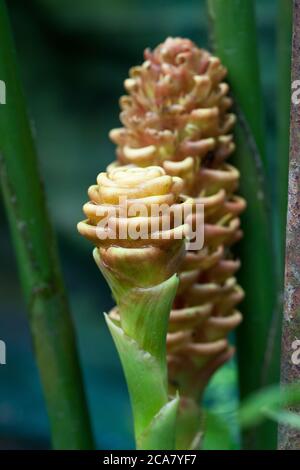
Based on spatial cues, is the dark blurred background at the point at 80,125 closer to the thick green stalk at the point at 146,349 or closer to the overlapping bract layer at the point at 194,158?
the overlapping bract layer at the point at 194,158

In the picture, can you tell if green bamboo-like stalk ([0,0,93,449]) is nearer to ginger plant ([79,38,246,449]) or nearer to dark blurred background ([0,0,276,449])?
ginger plant ([79,38,246,449])

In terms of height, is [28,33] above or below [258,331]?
above

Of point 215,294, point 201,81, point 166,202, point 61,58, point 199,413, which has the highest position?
point 61,58

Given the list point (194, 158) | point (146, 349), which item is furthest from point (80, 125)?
point (146, 349)

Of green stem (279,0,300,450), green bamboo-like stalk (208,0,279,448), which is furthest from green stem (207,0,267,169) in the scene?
green stem (279,0,300,450)

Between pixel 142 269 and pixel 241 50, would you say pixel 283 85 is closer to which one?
pixel 241 50

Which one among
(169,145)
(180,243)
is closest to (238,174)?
(169,145)

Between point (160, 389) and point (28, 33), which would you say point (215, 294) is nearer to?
point (160, 389)
